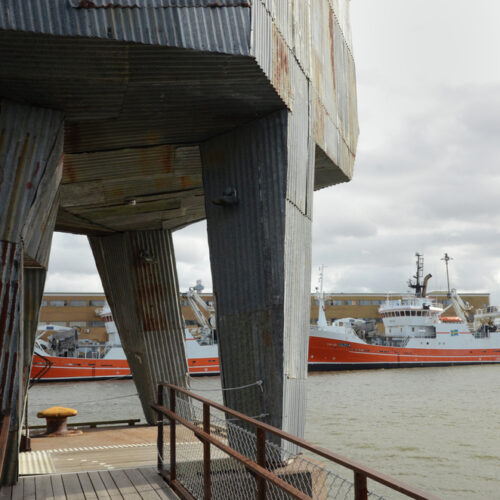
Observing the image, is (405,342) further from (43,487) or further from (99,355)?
(43,487)

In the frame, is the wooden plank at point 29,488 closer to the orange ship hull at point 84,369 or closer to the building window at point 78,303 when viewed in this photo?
the orange ship hull at point 84,369

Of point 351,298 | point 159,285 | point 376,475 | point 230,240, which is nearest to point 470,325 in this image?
point 351,298

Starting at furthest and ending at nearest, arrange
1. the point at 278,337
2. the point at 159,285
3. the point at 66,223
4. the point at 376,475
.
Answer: the point at 159,285 → the point at 66,223 → the point at 278,337 → the point at 376,475

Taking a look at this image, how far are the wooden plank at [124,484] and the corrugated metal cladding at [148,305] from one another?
6468mm

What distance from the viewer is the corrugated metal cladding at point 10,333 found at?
5.87m

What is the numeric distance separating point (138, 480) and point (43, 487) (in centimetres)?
93

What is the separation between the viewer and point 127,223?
12.3 meters

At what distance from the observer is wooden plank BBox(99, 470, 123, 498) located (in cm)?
576

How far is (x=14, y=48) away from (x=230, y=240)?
347 centimetres

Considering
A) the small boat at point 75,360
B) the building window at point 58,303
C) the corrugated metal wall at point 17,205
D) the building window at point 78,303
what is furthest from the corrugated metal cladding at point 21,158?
the building window at point 78,303

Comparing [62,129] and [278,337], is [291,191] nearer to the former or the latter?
[278,337]

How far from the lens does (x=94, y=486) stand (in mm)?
6074

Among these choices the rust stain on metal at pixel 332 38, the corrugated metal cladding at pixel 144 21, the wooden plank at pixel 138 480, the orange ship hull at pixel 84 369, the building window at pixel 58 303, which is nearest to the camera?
the corrugated metal cladding at pixel 144 21

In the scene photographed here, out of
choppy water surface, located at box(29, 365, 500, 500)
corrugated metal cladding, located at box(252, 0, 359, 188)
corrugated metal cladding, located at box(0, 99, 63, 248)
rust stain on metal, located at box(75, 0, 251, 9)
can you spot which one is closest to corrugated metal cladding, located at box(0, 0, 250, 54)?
rust stain on metal, located at box(75, 0, 251, 9)
